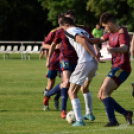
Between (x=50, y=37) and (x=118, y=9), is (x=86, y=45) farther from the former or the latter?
(x=118, y=9)

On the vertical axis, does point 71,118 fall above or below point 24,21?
above

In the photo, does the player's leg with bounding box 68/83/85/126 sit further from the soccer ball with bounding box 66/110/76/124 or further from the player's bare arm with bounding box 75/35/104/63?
the player's bare arm with bounding box 75/35/104/63

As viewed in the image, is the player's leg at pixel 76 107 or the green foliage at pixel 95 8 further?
the green foliage at pixel 95 8

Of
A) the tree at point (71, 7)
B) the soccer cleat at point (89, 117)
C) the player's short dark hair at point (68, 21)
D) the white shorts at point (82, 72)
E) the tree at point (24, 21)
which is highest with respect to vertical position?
Answer: the player's short dark hair at point (68, 21)

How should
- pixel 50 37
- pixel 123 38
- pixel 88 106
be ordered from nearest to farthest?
1. pixel 123 38
2. pixel 88 106
3. pixel 50 37

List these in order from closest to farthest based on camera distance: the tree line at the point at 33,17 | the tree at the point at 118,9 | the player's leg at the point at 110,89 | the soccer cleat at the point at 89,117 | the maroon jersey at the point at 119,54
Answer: the maroon jersey at the point at 119,54 → the player's leg at the point at 110,89 → the soccer cleat at the point at 89,117 → the tree at the point at 118,9 → the tree line at the point at 33,17

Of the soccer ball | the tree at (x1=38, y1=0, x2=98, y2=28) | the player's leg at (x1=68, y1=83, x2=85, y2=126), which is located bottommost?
the tree at (x1=38, y1=0, x2=98, y2=28)

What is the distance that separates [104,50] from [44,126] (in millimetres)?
20961

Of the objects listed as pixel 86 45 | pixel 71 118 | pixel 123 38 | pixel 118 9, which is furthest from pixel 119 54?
pixel 118 9

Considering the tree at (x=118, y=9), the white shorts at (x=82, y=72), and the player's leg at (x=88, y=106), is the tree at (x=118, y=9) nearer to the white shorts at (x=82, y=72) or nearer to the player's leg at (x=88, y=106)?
the player's leg at (x=88, y=106)

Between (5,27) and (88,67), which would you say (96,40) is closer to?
(88,67)

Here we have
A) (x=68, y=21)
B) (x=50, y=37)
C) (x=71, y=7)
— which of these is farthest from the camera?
(x=71, y=7)

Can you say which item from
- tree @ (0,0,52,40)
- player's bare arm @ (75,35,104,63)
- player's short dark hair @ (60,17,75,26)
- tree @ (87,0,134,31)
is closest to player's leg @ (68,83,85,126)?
player's bare arm @ (75,35,104,63)

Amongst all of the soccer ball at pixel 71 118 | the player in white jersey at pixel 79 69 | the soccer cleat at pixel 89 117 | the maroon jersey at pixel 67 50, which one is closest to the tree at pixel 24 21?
the maroon jersey at pixel 67 50
